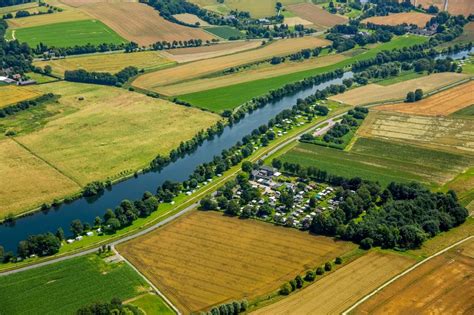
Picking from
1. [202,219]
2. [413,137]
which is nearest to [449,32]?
[413,137]

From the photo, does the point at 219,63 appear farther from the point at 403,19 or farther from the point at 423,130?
the point at 403,19

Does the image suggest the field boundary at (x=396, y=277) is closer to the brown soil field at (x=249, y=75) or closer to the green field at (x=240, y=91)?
the green field at (x=240, y=91)

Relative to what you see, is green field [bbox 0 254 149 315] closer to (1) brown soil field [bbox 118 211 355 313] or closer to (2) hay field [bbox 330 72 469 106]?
(1) brown soil field [bbox 118 211 355 313]

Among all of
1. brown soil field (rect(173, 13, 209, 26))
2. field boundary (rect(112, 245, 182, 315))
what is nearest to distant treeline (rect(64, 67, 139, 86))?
brown soil field (rect(173, 13, 209, 26))

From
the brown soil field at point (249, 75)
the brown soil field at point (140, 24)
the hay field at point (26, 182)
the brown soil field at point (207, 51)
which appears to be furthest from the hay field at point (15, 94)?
the brown soil field at point (140, 24)

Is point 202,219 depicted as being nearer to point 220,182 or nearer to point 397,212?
point 220,182
